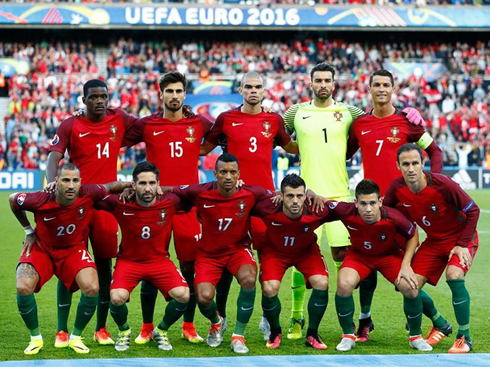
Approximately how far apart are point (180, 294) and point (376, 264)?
5.34 ft

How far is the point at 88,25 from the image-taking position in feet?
102

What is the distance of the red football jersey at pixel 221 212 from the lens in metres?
6.85

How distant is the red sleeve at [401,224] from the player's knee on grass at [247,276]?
1202mm

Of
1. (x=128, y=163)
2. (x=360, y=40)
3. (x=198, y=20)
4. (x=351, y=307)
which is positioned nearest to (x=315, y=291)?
(x=351, y=307)

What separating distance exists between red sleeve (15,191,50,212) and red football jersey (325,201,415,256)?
2305 millimetres

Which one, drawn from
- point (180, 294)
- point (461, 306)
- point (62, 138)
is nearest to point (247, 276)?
point (180, 294)

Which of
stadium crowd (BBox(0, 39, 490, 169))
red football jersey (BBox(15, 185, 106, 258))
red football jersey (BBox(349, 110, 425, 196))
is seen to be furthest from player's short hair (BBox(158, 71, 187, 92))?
stadium crowd (BBox(0, 39, 490, 169))

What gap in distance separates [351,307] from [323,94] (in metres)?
1.96

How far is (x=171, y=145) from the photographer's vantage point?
23.7 feet

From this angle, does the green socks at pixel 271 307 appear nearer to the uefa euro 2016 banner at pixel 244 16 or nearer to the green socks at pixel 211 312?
the green socks at pixel 211 312

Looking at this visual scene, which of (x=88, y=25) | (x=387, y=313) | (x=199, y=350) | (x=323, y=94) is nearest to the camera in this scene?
(x=199, y=350)

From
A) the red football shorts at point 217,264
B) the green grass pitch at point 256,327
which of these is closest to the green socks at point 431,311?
the green grass pitch at point 256,327

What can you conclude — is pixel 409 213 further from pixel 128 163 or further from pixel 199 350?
pixel 128 163

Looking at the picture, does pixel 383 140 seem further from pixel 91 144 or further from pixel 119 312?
pixel 119 312
